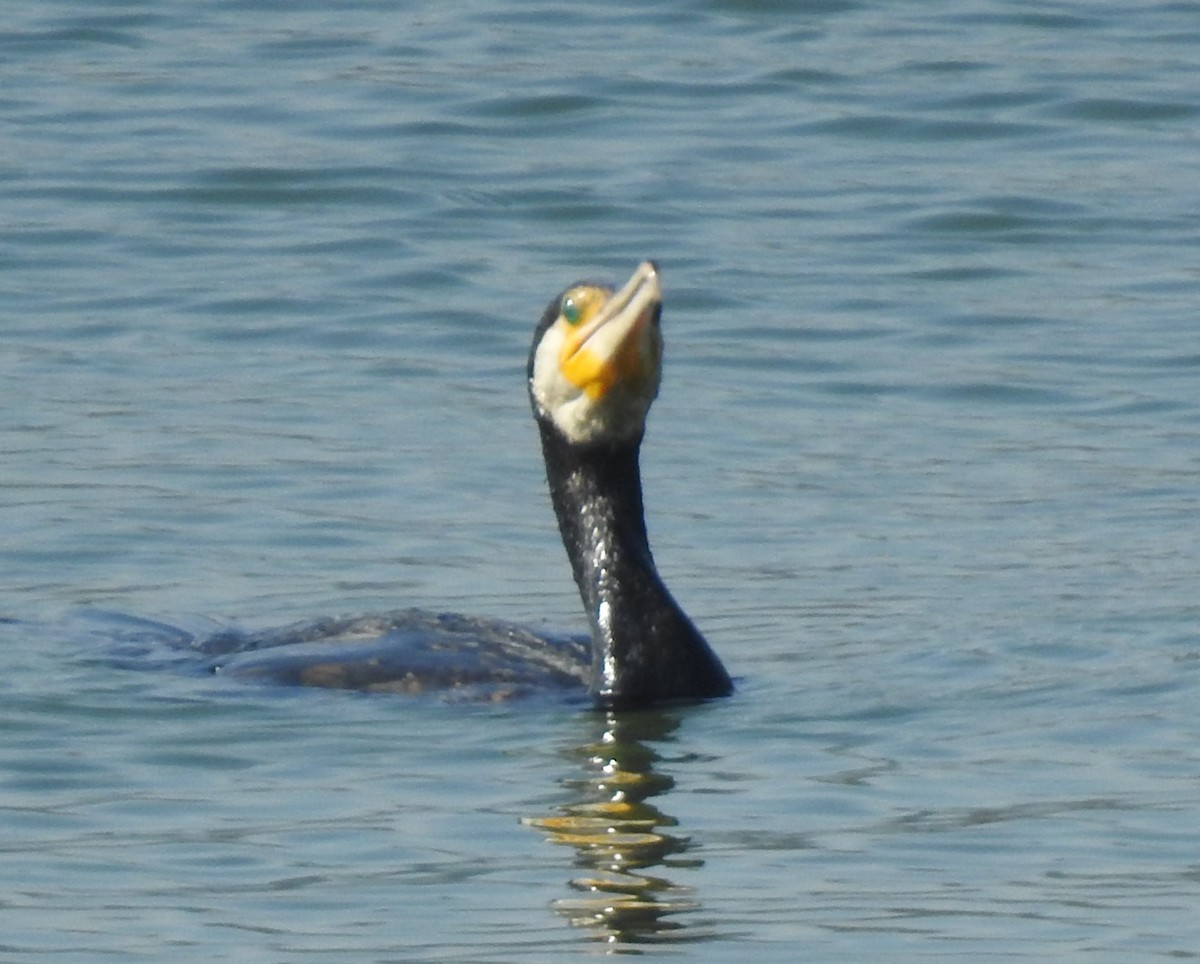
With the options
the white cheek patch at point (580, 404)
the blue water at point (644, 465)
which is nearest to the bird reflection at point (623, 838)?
Result: the blue water at point (644, 465)

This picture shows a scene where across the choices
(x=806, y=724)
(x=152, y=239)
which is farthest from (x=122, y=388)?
(x=806, y=724)

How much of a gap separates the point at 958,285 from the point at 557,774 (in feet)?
25.0

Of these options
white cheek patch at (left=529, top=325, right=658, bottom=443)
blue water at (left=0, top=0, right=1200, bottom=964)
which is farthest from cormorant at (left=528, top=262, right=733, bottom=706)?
blue water at (left=0, top=0, right=1200, bottom=964)

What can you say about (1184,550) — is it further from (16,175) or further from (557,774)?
(16,175)

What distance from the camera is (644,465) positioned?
39.6 ft

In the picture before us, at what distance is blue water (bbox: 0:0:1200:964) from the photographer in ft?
23.0

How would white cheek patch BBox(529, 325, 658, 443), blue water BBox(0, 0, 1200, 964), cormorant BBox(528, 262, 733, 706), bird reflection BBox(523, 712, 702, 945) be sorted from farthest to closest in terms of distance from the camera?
white cheek patch BBox(529, 325, 658, 443)
cormorant BBox(528, 262, 733, 706)
blue water BBox(0, 0, 1200, 964)
bird reflection BBox(523, 712, 702, 945)

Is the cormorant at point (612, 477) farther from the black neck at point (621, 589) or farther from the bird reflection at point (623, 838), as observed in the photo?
the bird reflection at point (623, 838)

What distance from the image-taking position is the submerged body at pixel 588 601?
8656 millimetres

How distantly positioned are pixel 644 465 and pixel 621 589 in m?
3.16

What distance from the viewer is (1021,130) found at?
1828 centimetres

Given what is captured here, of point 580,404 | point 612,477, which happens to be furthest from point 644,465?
point 580,404

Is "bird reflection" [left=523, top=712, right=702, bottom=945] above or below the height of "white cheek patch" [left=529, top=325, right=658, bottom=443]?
below

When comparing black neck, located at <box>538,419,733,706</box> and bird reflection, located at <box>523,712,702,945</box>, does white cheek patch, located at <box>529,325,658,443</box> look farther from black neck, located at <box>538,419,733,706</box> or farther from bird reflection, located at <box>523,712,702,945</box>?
bird reflection, located at <box>523,712,702,945</box>
